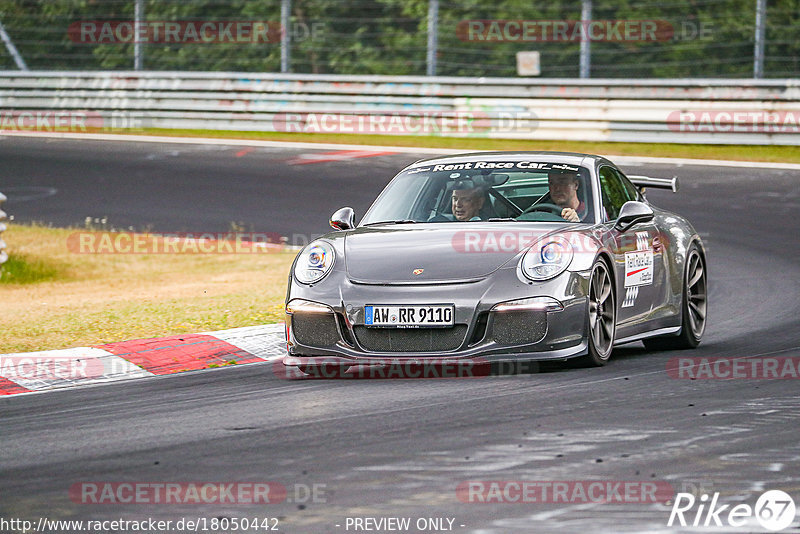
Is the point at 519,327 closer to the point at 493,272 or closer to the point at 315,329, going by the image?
the point at 493,272

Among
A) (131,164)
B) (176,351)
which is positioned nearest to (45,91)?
(131,164)

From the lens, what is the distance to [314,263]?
8102 millimetres

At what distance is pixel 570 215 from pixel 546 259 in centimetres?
92

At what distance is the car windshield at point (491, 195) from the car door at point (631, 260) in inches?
9.3

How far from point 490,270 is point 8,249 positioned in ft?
28.8

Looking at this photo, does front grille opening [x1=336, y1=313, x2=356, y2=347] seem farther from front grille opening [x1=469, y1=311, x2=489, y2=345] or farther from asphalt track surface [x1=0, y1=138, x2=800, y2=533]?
front grille opening [x1=469, y1=311, x2=489, y2=345]

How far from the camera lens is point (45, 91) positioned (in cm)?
2667

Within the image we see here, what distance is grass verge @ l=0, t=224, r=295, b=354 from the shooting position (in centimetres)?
1003

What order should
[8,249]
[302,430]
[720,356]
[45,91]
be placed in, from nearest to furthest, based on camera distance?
[302,430] < [720,356] < [8,249] < [45,91]

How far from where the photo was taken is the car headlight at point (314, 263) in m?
8.00

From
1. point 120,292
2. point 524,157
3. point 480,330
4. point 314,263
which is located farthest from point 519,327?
point 120,292

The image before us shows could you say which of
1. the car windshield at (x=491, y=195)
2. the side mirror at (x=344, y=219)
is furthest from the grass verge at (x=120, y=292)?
the car windshield at (x=491, y=195)

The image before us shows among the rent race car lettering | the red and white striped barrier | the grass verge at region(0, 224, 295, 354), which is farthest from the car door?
the grass verge at region(0, 224, 295, 354)

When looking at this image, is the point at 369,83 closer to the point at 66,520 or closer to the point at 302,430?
the point at 302,430
